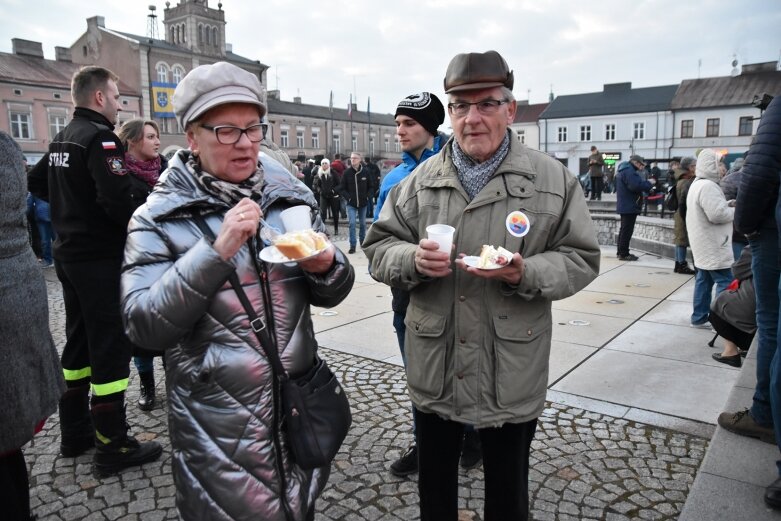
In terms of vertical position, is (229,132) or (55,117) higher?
(55,117)

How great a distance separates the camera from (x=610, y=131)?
55.8 meters

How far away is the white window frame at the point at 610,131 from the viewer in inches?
2188

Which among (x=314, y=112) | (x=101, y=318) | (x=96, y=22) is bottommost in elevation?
(x=101, y=318)

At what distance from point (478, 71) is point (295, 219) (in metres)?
0.91

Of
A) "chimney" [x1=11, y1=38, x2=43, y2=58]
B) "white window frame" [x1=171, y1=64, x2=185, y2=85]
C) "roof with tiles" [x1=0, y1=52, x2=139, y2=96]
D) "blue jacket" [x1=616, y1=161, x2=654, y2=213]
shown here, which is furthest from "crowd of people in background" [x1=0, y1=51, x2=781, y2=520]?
"white window frame" [x1=171, y1=64, x2=185, y2=85]

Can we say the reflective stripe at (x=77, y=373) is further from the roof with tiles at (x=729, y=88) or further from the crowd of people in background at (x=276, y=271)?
the roof with tiles at (x=729, y=88)

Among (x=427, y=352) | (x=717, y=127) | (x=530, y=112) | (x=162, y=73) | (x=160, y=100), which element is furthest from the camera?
(x=530, y=112)

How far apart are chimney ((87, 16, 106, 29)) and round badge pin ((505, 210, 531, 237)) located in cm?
5666

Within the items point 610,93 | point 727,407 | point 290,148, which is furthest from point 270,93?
point 727,407

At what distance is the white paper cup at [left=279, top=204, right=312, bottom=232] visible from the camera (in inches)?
72.2

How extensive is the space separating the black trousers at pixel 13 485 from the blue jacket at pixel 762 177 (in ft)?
13.1

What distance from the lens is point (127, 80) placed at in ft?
151

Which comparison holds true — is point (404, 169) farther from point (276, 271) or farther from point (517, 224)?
point (276, 271)

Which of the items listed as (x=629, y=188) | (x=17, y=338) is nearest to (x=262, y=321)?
(x=17, y=338)
